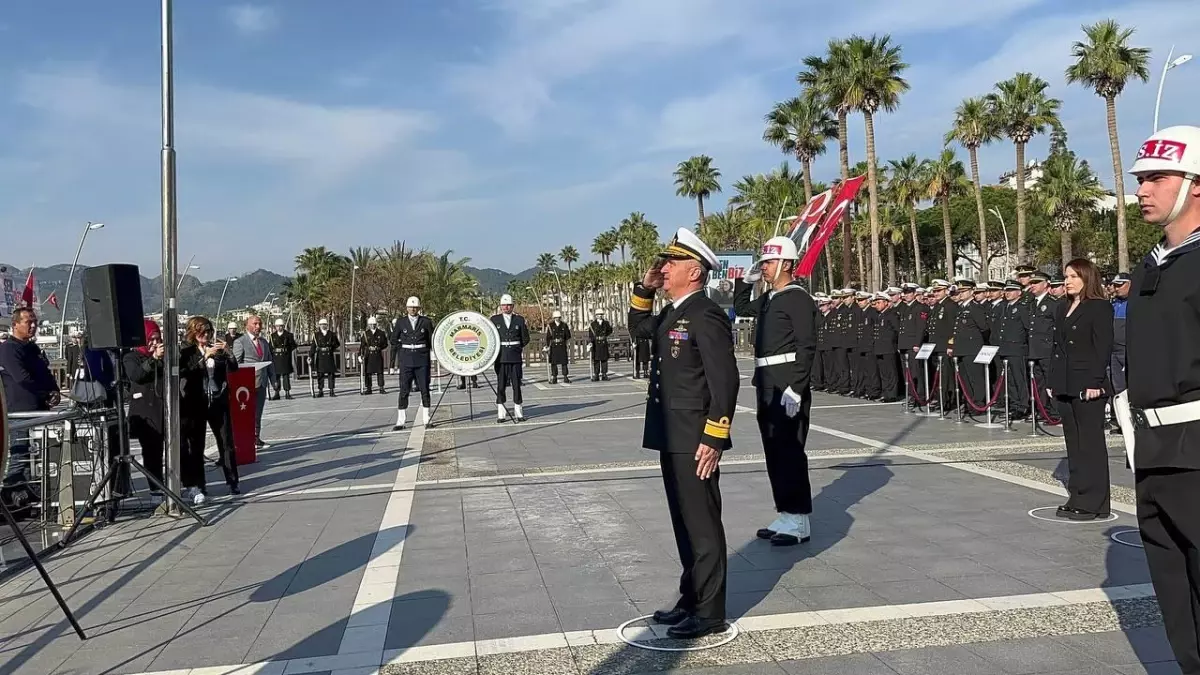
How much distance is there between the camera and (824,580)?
228 inches

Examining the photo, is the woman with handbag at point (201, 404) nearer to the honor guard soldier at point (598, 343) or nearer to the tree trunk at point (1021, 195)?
the honor guard soldier at point (598, 343)

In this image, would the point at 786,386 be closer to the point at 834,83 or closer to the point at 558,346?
the point at 558,346

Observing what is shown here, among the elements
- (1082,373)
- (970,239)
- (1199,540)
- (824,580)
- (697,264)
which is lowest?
(824,580)

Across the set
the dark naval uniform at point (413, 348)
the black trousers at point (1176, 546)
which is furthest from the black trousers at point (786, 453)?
the dark naval uniform at point (413, 348)

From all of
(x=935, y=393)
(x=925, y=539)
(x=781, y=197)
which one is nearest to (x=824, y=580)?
(x=925, y=539)

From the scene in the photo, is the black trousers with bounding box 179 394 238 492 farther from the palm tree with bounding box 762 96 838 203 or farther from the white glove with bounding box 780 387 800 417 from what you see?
the palm tree with bounding box 762 96 838 203

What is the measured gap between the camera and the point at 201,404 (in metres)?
9.28

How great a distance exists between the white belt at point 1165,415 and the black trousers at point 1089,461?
420 cm

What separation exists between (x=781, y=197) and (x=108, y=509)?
5760cm

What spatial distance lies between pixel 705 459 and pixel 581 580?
1.64m

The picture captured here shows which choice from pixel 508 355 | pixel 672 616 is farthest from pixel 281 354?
pixel 672 616

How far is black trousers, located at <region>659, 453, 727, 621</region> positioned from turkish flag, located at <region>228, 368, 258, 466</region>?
800cm

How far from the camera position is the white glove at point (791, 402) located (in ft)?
21.9

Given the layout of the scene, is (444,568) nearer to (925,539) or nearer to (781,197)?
(925,539)
